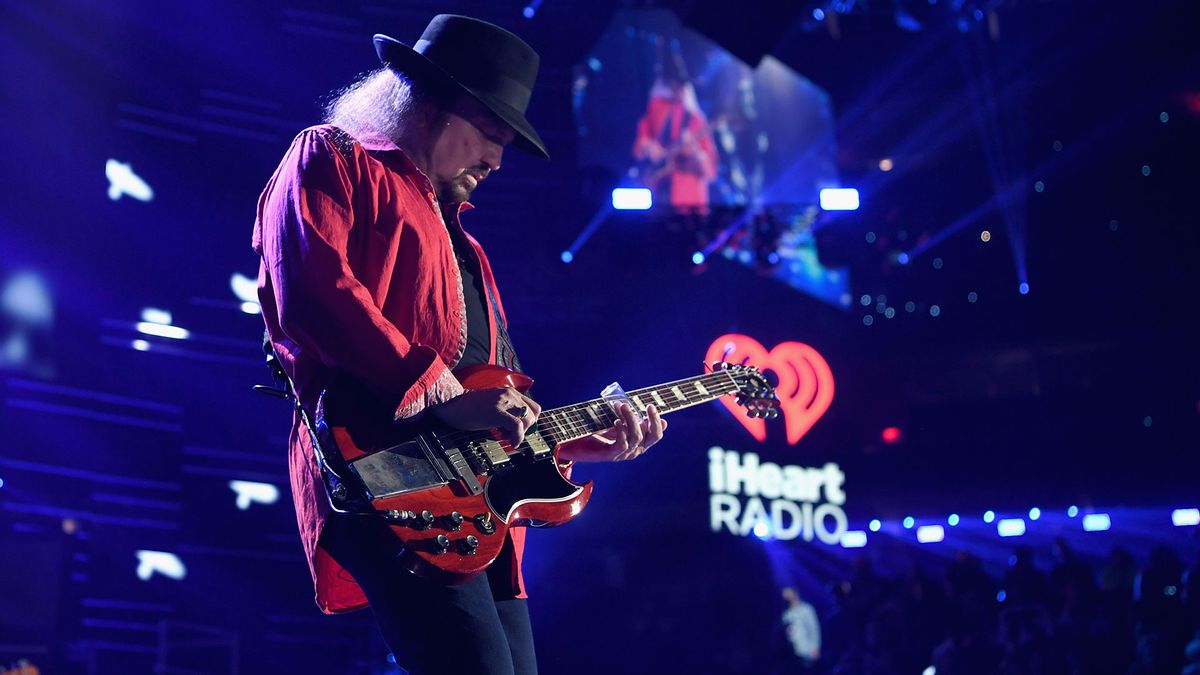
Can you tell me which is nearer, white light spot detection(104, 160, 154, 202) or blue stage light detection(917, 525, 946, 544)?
white light spot detection(104, 160, 154, 202)

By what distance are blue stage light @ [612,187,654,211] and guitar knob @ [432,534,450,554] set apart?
979 centimetres

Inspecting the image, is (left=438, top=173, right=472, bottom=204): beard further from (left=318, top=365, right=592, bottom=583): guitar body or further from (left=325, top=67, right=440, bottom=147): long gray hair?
(left=318, top=365, right=592, bottom=583): guitar body

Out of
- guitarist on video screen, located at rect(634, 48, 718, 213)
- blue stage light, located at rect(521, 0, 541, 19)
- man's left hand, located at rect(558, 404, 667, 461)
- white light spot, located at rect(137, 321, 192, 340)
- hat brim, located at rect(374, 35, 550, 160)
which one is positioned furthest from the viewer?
guitarist on video screen, located at rect(634, 48, 718, 213)

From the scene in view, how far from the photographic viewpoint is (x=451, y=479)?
203cm

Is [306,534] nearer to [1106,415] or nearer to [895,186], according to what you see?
[895,186]

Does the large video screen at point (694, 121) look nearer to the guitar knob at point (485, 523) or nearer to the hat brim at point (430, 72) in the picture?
the hat brim at point (430, 72)

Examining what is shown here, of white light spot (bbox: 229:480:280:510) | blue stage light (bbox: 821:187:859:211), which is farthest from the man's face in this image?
blue stage light (bbox: 821:187:859:211)

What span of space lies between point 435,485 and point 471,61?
1.07 meters

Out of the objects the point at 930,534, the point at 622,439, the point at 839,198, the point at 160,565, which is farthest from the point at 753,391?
the point at 930,534

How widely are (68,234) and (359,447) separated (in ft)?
19.0

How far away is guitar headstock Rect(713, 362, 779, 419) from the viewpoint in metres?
3.40

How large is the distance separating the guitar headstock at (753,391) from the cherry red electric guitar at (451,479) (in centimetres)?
110

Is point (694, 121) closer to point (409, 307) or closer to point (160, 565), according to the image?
point (160, 565)

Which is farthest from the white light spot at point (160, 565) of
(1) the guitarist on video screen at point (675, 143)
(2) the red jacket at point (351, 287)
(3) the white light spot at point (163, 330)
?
(1) the guitarist on video screen at point (675, 143)
